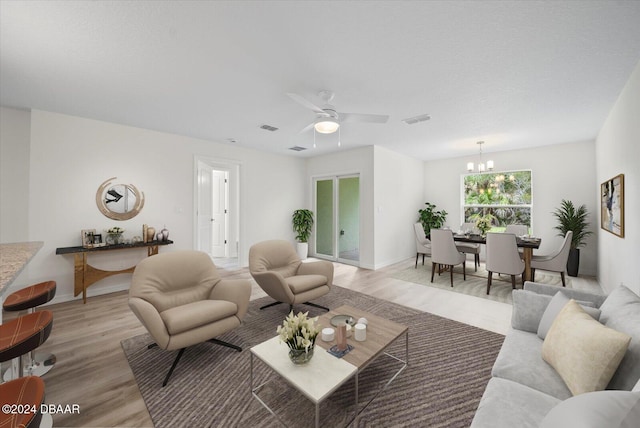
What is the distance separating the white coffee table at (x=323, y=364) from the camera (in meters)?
1.44

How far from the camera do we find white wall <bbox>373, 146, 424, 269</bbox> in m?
5.54

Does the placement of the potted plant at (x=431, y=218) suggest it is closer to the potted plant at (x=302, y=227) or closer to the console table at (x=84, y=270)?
the potted plant at (x=302, y=227)

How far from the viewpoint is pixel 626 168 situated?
2785 mm

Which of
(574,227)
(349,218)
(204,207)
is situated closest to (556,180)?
(574,227)

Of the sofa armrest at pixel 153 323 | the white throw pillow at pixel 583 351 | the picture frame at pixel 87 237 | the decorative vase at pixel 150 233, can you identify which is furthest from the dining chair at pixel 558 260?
the picture frame at pixel 87 237

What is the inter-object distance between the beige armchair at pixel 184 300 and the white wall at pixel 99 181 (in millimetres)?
2382

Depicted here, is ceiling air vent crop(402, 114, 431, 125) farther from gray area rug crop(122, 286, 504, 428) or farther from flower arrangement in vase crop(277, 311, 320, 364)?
flower arrangement in vase crop(277, 311, 320, 364)

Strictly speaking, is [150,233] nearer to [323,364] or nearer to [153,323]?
[153,323]

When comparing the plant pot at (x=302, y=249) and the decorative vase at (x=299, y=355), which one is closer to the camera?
the decorative vase at (x=299, y=355)

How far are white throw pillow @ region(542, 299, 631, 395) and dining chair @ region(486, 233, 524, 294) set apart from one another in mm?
2641

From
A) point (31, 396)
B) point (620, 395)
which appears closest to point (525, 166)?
point (620, 395)

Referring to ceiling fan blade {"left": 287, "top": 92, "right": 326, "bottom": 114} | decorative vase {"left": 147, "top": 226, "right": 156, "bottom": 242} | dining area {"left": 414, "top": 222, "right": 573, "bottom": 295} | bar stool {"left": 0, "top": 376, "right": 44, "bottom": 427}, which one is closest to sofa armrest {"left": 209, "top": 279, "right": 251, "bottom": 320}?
bar stool {"left": 0, "top": 376, "right": 44, "bottom": 427}

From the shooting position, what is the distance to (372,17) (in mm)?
1808

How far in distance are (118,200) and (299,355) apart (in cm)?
422
